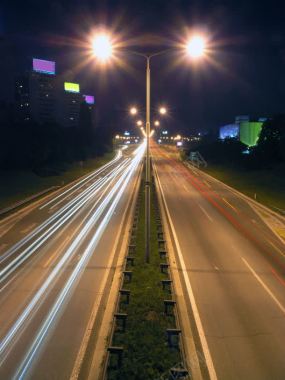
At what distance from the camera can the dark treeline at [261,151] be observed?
3169 inches

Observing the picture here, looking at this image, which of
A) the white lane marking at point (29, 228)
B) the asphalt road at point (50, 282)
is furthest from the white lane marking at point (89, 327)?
the white lane marking at point (29, 228)

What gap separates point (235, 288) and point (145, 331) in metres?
6.10

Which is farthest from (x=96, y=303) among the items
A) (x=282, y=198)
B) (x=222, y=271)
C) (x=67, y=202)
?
(x=282, y=198)

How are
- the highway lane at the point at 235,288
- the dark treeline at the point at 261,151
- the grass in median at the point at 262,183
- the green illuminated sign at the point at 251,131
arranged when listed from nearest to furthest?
the highway lane at the point at 235,288 < the grass in median at the point at 262,183 < the dark treeline at the point at 261,151 < the green illuminated sign at the point at 251,131

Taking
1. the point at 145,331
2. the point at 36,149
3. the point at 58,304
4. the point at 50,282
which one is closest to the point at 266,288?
the point at 145,331

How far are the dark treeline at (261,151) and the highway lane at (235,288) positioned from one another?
156ft

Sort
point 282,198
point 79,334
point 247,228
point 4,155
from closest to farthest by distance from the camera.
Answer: point 79,334, point 247,228, point 282,198, point 4,155

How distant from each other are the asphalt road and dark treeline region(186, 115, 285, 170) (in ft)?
167

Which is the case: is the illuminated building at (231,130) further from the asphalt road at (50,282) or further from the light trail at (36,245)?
the asphalt road at (50,282)

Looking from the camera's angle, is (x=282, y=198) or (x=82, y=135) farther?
(x=82, y=135)

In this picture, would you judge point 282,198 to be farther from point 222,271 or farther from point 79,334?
point 79,334

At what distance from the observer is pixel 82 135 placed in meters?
123

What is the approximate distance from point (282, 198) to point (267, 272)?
28.0 meters

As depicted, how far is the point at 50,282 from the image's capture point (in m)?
17.9
